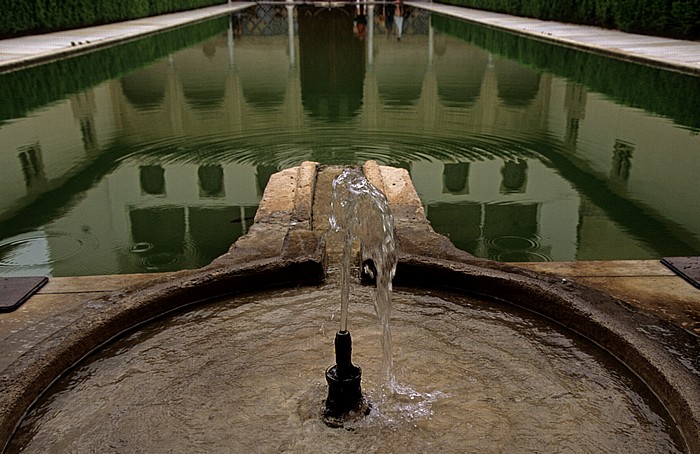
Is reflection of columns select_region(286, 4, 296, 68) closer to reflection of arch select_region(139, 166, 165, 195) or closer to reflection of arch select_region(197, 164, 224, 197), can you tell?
→ reflection of arch select_region(139, 166, 165, 195)

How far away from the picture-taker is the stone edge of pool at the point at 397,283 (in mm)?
2244

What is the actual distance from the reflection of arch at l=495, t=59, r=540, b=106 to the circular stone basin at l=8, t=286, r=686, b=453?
256 inches

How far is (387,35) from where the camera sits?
76.5ft

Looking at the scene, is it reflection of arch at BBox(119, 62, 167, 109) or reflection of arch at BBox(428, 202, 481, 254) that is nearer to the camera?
reflection of arch at BBox(428, 202, 481, 254)

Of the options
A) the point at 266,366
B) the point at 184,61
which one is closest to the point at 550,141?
the point at 266,366

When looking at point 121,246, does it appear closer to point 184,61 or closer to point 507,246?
point 507,246

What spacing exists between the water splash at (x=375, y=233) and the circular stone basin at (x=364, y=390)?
0.39 ft

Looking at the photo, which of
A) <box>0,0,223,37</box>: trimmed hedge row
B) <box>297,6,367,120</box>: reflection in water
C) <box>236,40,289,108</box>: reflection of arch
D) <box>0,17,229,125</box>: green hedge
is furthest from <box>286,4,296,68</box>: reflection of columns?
<box>0,0,223,37</box>: trimmed hedge row

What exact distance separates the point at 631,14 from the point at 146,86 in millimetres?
11084

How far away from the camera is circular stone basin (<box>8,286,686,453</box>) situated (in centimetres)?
214

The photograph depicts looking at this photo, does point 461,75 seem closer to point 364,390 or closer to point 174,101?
point 174,101

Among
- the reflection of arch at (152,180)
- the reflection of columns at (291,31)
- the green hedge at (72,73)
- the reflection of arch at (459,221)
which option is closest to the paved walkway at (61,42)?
the green hedge at (72,73)

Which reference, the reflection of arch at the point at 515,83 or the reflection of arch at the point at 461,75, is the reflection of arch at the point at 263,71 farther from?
the reflection of arch at the point at 515,83

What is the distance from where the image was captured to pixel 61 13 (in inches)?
715
